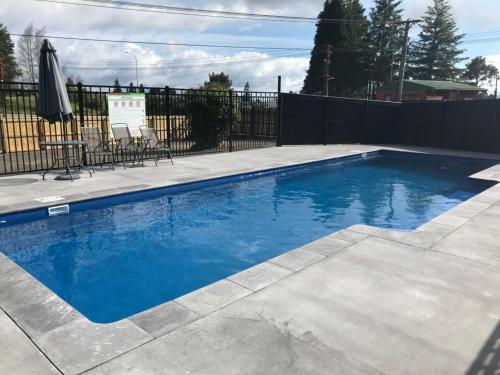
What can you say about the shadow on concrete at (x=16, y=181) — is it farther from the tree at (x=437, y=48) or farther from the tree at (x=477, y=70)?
the tree at (x=477, y=70)

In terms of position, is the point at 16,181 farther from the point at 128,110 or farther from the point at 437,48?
the point at 437,48

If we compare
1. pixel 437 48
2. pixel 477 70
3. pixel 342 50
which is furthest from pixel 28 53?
pixel 477 70

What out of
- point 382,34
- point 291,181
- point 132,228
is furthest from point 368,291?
point 382,34

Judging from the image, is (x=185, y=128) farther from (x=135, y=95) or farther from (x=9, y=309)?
(x=9, y=309)

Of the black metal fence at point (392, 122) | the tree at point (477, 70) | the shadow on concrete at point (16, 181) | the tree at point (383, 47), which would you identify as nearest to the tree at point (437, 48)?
the tree at point (383, 47)

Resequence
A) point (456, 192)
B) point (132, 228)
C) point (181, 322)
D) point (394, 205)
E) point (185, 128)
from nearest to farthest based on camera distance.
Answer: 1. point (181, 322)
2. point (132, 228)
3. point (394, 205)
4. point (456, 192)
5. point (185, 128)

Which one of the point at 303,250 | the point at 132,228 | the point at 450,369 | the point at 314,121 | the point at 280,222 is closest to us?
the point at 450,369

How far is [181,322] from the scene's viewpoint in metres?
2.67

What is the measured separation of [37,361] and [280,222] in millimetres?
4411

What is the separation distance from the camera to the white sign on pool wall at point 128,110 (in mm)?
9281

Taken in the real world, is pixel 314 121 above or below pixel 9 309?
above

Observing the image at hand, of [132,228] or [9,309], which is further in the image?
[132,228]

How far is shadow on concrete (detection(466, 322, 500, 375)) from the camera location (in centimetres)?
221

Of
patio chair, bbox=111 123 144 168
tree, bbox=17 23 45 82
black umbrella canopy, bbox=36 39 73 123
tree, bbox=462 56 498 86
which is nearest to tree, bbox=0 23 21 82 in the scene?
tree, bbox=17 23 45 82
